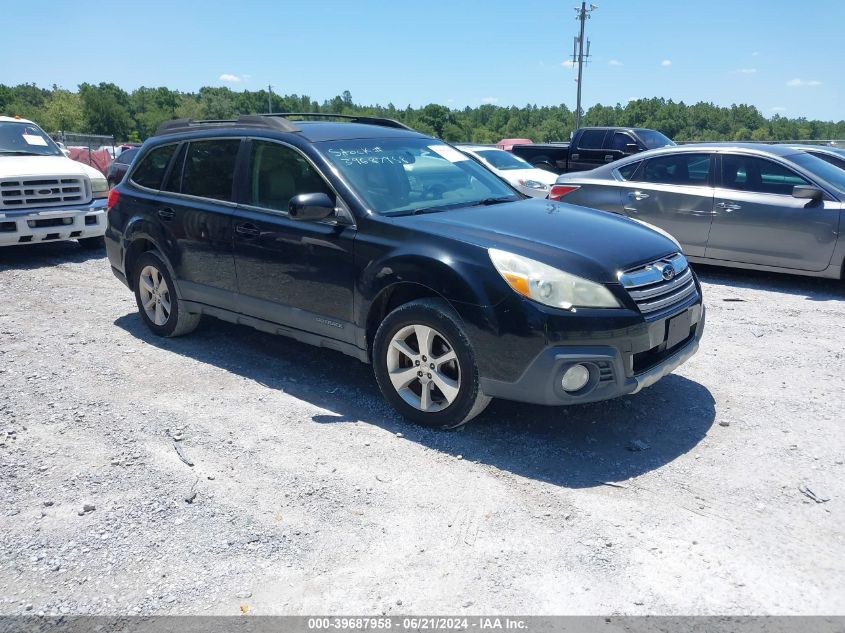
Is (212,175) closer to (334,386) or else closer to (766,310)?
(334,386)

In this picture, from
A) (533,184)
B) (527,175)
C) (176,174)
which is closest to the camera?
(176,174)

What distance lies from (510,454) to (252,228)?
7.99 feet

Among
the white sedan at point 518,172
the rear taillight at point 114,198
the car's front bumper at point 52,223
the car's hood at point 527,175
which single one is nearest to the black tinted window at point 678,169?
the white sedan at point 518,172

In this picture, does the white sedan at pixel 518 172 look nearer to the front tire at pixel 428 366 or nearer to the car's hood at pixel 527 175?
the car's hood at pixel 527 175

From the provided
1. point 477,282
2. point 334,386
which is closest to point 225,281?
point 334,386

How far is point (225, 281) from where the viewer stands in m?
5.39

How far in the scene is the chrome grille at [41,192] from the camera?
30.7 feet

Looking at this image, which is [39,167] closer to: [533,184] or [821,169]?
[533,184]

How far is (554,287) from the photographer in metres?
3.82

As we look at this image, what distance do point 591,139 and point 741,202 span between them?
9.79 m

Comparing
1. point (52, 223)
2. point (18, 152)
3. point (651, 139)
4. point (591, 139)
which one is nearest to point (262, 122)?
point (52, 223)

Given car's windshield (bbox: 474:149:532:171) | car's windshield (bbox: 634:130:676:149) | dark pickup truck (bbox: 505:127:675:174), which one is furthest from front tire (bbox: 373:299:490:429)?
car's windshield (bbox: 634:130:676:149)

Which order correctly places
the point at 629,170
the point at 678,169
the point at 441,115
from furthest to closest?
the point at 441,115 < the point at 629,170 < the point at 678,169

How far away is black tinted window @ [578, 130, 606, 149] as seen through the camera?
17.0m
